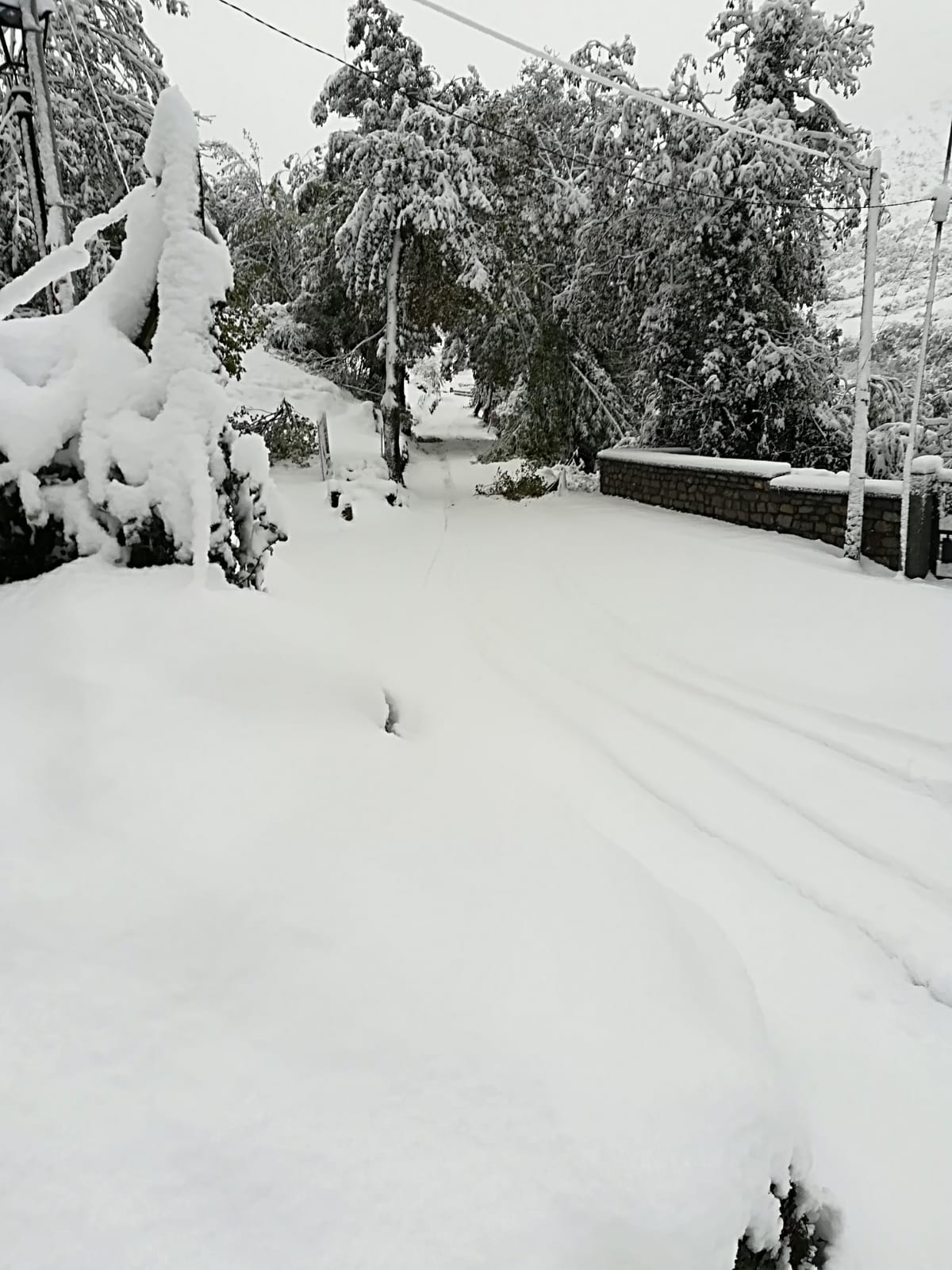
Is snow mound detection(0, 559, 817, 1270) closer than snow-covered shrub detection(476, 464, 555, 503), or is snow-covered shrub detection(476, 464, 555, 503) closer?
snow mound detection(0, 559, 817, 1270)

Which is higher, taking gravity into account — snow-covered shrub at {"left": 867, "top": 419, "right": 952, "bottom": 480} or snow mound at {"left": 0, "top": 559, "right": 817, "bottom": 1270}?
snow-covered shrub at {"left": 867, "top": 419, "right": 952, "bottom": 480}

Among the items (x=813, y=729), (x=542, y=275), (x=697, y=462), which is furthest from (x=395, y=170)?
(x=813, y=729)

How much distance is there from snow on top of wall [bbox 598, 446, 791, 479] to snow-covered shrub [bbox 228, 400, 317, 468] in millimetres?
6580

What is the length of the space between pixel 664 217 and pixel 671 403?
3.54 m

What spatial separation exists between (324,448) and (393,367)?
2.12 meters

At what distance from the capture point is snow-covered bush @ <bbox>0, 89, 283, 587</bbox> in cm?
359

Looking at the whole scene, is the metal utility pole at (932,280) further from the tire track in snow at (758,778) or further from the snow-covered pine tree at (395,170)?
the snow-covered pine tree at (395,170)

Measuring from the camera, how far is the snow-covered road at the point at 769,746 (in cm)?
275

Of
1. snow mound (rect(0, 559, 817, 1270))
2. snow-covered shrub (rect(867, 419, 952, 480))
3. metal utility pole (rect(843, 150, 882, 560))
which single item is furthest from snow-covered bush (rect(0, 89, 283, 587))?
snow-covered shrub (rect(867, 419, 952, 480))

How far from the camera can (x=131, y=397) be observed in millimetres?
3830

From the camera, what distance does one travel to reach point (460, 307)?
15.3 metres

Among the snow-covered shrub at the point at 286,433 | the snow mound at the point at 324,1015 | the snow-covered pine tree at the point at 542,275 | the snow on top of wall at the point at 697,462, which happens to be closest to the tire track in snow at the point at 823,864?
the snow mound at the point at 324,1015

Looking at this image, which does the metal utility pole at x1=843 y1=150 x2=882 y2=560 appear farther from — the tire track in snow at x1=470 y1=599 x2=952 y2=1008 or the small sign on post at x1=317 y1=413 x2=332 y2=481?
the small sign on post at x1=317 y1=413 x2=332 y2=481

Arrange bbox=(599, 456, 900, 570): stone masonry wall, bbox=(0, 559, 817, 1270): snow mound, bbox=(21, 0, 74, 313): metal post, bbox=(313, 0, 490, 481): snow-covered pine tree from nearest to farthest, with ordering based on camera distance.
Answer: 1. bbox=(0, 559, 817, 1270): snow mound
2. bbox=(21, 0, 74, 313): metal post
3. bbox=(599, 456, 900, 570): stone masonry wall
4. bbox=(313, 0, 490, 481): snow-covered pine tree
